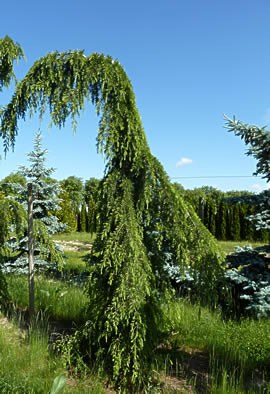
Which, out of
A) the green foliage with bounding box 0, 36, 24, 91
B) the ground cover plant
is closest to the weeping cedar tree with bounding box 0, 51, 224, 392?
the ground cover plant

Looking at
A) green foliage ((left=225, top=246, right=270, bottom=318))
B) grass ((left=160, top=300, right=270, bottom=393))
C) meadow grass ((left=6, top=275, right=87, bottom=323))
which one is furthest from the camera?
meadow grass ((left=6, top=275, right=87, bottom=323))

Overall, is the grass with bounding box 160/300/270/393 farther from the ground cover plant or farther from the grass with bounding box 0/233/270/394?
the ground cover plant

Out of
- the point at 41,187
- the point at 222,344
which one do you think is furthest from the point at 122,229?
the point at 41,187

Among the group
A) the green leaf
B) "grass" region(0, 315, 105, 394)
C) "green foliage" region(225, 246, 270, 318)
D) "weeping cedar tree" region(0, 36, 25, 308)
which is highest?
"weeping cedar tree" region(0, 36, 25, 308)

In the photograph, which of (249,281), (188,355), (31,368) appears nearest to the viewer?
(31,368)

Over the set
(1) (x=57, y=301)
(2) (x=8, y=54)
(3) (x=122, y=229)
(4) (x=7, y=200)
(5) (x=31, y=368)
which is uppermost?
(2) (x=8, y=54)

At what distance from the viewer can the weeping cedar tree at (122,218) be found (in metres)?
2.90

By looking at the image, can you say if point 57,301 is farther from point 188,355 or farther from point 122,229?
point 122,229

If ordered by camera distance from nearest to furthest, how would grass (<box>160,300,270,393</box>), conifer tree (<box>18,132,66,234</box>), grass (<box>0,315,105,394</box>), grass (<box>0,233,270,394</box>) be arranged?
grass (<box>0,315,105,394</box>), grass (<box>0,233,270,394</box>), grass (<box>160,300,270,393</box>), conifer tree (<box>18,132,66,234</box>)

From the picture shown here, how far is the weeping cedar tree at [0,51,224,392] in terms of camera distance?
290cm

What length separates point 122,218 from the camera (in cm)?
296

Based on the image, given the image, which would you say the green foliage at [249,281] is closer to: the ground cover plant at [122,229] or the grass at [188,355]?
the grass at [188,355]

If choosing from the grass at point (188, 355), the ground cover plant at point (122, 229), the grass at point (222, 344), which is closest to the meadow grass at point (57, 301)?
the grass at point (188, 355)

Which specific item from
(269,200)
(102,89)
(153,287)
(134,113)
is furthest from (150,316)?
(269,200)
